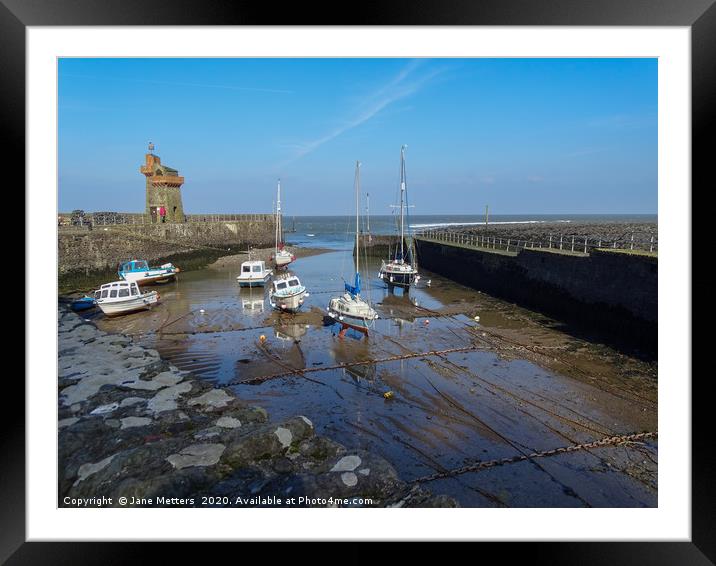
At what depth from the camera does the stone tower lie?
128 feet

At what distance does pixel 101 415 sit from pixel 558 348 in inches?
501

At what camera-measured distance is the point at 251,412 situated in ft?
28.3

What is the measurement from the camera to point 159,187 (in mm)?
39312

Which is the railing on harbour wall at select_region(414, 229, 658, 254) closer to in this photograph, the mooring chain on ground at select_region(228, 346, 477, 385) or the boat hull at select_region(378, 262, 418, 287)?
the boat hull at select_region(378, 262, 418, 287)

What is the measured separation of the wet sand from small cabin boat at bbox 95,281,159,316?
485mm

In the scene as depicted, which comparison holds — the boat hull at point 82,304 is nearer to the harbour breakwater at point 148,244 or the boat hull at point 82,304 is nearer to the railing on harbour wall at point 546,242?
the harbour breakwater at point 148,244

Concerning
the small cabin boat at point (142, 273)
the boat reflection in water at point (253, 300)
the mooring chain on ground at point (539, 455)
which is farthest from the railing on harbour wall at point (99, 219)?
the mooring chain on ground at point (539, 455)

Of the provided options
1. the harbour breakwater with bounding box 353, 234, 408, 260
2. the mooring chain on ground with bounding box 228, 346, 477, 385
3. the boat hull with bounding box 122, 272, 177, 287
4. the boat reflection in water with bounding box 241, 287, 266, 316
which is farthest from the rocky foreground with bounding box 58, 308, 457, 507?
the harbour breakwater with bounding box 353, 234, 408, 260

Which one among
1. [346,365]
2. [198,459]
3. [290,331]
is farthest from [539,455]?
[290,331]

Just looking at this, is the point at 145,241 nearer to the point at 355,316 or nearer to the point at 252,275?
the point at 252,275
